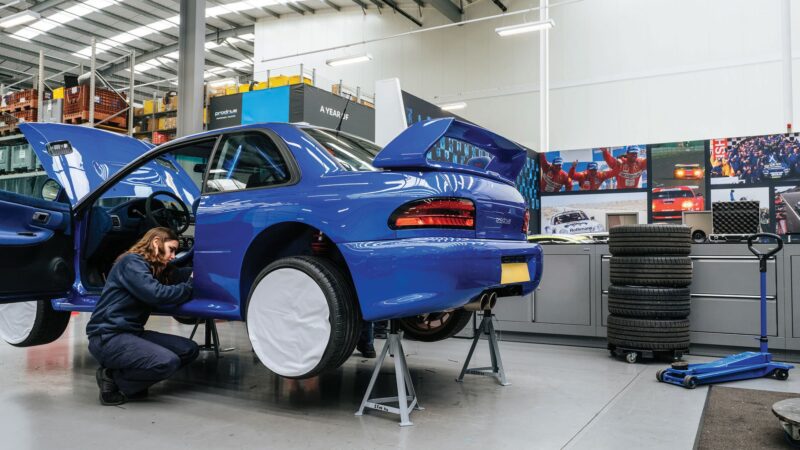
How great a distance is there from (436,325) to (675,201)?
6.32 metres

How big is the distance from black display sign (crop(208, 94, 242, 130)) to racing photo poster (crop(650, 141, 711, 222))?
20.9ft

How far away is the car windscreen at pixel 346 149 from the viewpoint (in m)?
2.68

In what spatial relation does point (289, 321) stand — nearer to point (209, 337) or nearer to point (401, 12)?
point (209, 337)

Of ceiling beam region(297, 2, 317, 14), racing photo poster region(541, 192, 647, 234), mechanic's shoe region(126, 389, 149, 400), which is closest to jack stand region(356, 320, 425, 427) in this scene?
mechanic's shoe region(126, 389, 149, 400)

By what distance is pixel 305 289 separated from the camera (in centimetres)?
248

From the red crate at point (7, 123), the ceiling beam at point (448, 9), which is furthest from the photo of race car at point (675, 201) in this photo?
the red crate at point (7, 123)

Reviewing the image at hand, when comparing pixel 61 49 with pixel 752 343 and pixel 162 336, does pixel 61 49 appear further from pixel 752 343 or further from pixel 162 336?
pixel 752 343

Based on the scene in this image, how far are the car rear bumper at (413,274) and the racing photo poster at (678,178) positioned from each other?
6.98 metres

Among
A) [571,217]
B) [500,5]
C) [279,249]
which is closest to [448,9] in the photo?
[500,5]

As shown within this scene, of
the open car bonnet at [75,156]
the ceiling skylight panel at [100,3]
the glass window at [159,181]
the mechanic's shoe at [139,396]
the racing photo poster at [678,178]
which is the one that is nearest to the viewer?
the mechanic's shoe at [139,396]

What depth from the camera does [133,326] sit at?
293 centimetres

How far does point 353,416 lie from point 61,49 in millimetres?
19866

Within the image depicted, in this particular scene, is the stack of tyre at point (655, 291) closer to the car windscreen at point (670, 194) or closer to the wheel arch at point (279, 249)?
the wheel arch at point (279, 249)

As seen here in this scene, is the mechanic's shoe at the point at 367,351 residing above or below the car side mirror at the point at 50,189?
below
